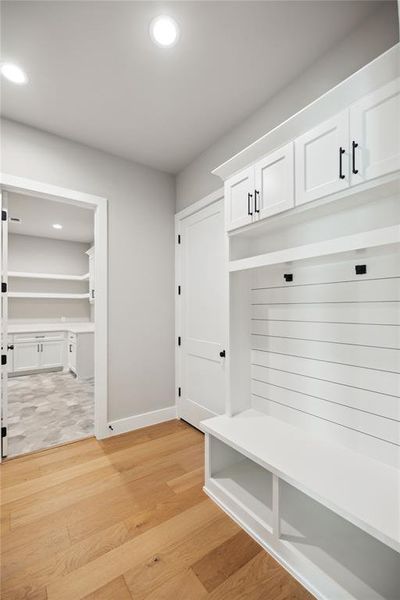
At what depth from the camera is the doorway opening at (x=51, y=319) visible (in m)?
2.71

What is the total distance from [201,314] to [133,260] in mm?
959

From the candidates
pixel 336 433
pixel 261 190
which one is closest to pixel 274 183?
pixel 261 190

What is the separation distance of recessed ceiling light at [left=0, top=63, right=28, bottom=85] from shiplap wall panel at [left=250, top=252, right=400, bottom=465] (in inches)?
86.2

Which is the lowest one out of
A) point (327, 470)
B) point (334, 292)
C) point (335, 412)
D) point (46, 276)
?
point (327, 470)

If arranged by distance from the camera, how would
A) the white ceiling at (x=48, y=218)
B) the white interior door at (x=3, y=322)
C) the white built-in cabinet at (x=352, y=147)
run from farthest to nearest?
the white ceiling at (x=48, y=218) < the white interior door at (x=3, y=322) < the white built-in cabinet at (x=352, y=147)

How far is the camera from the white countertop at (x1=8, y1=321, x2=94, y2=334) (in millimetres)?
5377

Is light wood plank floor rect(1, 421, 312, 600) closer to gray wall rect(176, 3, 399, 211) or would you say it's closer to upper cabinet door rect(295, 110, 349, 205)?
upper cabinet door rect(295, 110, 349, 205)

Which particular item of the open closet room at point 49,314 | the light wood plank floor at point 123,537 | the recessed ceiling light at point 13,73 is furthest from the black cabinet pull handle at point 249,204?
the open closet room at point 49,314

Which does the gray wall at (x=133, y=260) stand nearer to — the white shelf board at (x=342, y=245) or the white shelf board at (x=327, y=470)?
the white shelf board at (x=327, y=470)

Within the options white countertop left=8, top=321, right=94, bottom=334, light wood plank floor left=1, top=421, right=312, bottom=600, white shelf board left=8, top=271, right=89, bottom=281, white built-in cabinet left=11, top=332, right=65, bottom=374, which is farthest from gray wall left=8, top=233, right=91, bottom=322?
light wood plank floor left=1, top=421, right=312, bottom=600

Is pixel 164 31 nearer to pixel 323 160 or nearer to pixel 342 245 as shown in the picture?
pixel 323 160

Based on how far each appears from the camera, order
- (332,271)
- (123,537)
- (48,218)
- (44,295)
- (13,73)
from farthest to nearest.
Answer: (44,295), (48,218), (13,73), (332,271), (123,537)

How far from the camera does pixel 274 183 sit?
1.67 meters

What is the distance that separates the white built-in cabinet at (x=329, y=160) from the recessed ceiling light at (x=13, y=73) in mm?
1683
